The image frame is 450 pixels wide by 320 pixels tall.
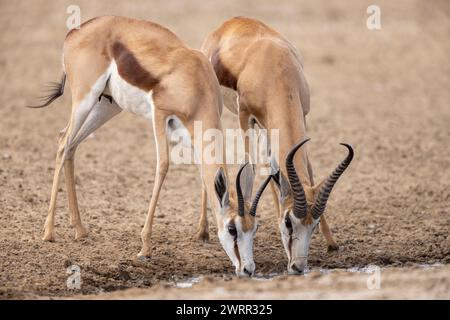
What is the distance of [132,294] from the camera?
8117 mm

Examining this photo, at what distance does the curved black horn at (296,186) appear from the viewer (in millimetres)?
8906

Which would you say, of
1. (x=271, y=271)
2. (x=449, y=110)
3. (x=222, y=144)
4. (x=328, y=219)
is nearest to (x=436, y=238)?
(x=328, y=219)

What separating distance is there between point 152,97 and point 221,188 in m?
1.41

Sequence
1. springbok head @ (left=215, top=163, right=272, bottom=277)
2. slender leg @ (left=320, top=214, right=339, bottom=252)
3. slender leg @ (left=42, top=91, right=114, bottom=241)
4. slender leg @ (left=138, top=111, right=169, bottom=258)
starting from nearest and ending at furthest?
springbok head @ (left=215, top=163, right=272, bottom=277), slender leg @ (left=138, top=111, right=169, bottom=258), slender leg @ (left=42, top=91, right=114, bottom=241), slender leg @ (left=320, top=214, right=339, bottom=252)

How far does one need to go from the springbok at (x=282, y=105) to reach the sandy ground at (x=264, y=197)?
0.65 m

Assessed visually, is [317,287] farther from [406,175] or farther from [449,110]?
[449,110]

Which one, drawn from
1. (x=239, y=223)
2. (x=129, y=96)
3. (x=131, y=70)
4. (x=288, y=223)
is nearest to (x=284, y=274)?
(x=288, y=223)

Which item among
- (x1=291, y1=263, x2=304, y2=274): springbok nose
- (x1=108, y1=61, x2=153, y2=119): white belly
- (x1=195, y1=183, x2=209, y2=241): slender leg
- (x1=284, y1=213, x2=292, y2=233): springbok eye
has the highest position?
(x1=108, y1=61, x2=153, y2=119): white belly

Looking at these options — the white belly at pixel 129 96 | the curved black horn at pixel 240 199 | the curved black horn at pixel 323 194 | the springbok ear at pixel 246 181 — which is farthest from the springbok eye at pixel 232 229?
the white belly at pixel 129 96

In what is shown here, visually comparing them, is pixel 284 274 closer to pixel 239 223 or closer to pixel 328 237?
pixel 239 223

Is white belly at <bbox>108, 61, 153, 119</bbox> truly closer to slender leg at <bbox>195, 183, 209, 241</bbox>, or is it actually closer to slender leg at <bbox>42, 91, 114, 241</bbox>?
slender leg at <bbox>42, 91, 114, 241</bbox>

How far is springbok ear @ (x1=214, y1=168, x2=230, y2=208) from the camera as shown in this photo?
8.93 metres

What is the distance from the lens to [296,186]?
893 centimetres

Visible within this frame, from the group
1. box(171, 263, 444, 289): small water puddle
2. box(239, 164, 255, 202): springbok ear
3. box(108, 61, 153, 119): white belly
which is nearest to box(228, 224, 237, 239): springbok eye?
box(239, 164, 255, 202): springbok ear
